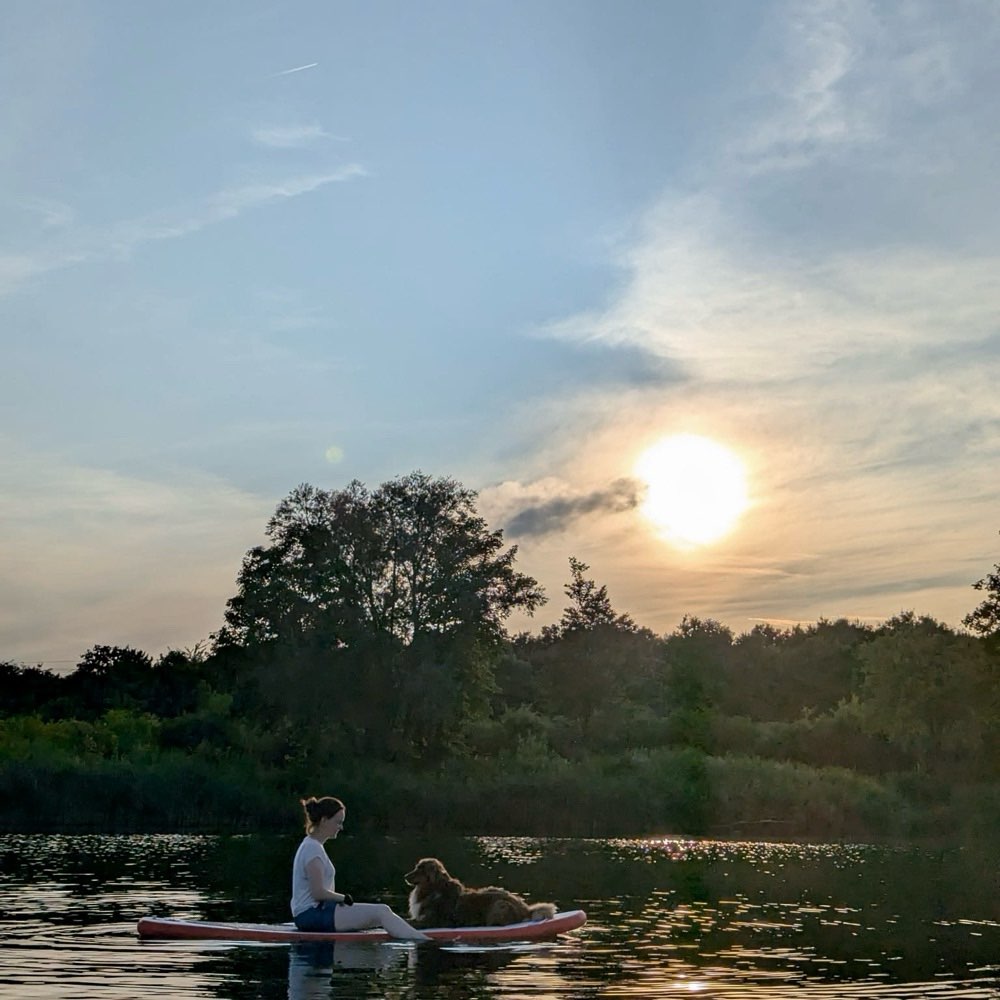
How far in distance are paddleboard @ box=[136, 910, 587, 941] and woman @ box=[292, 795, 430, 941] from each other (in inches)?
5.4

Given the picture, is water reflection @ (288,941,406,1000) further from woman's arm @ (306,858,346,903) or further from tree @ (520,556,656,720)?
tree @ (520,556,656,720)

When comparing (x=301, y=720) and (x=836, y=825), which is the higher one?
(x=301, y=720)

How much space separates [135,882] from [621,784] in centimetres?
2421

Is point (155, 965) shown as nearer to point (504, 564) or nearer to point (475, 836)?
point (475, 836)

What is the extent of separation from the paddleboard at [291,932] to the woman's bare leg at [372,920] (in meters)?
0.10

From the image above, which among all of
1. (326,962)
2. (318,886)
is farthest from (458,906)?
(326,962)

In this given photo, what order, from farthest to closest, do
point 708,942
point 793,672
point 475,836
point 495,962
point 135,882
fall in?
point 793,672 < point 475,836 < point 135,882 < point 708,942 < point 495,962

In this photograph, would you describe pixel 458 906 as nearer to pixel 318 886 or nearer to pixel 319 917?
pixel 319 917

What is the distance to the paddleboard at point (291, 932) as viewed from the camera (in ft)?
58.5

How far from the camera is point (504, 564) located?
62.4 meters

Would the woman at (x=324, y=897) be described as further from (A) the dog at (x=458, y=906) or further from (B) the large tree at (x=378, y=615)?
(B) the large tree at (x=378, y=615)

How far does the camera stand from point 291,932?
17875mm

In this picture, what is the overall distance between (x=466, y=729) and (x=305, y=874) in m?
42.9

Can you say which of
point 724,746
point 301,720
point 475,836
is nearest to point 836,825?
point 475,836
